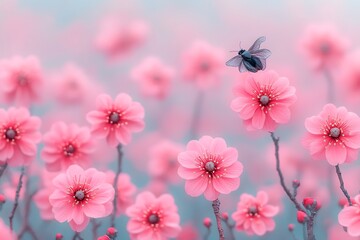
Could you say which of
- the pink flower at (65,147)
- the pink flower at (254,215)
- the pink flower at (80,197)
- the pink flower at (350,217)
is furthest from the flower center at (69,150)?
the pink flower at (350,217)

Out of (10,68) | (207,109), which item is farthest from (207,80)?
(10,68)

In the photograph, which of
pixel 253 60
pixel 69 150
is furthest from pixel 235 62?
pixel 69 150

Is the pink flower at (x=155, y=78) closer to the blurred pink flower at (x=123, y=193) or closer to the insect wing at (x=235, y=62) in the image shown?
the blurred pink flower at (x=123, y=193)

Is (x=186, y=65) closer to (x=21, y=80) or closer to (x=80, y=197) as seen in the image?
(x=21, y=80)

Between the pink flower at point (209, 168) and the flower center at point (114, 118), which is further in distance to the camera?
the flower center at point (114, 118)

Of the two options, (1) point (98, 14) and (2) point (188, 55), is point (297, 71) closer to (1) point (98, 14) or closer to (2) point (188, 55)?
(2) point (188, 55)

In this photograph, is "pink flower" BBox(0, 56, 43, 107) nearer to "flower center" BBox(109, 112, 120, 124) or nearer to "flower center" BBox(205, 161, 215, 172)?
"flower center" BBox(109, 112, 120, 124)
